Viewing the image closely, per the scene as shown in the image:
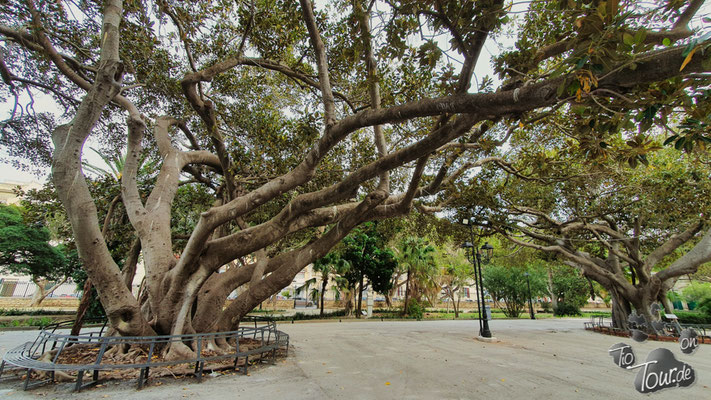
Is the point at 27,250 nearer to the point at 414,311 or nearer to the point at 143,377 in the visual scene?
the point at 143,377

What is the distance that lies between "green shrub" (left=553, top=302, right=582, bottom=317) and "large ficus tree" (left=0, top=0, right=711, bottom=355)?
28.4 meters

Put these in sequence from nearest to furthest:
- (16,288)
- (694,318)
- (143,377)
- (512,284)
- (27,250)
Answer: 1. (143,377)
2. (27,250)
3. (694,318)
4. (512,284)
5. (16,288)

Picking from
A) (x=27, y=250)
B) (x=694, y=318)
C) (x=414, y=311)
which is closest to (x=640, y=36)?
(x=414, y=311)

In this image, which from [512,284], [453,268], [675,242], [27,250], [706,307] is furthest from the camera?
[453,268]

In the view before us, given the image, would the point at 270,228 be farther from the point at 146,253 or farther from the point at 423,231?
the point at 423,231

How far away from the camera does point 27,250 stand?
16312 mm

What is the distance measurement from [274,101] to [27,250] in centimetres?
1775

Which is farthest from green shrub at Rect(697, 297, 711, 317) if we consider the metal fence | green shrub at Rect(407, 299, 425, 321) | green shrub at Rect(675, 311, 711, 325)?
the metal fence

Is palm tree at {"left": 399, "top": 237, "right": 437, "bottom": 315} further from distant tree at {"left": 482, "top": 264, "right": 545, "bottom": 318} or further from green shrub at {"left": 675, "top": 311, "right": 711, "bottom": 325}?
green shrub at {"left": 675, "top": 311, "right": 711, "bottom": 325}

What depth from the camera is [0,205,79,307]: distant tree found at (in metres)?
15.5

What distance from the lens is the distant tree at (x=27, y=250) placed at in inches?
611

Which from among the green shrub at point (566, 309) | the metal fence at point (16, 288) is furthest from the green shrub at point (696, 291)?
the metal fence at point (16, 288)

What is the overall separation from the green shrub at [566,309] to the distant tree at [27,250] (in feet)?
128

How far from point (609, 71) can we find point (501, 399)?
4.32 metres
